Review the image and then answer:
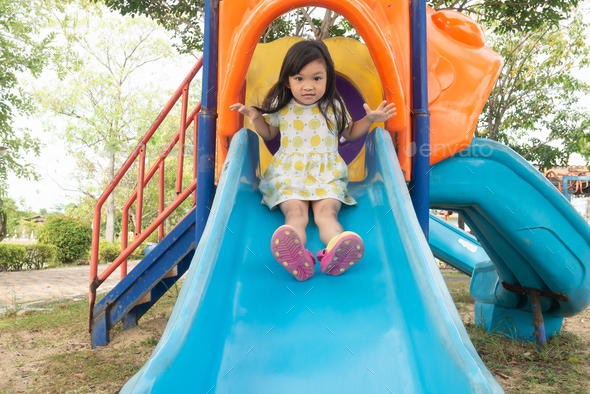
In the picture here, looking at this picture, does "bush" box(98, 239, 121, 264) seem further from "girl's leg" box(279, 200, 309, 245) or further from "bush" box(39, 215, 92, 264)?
"girl's leg" box(279, 200, 309, 245)

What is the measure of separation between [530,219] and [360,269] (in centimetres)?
179

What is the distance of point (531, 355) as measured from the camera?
315 centimetres

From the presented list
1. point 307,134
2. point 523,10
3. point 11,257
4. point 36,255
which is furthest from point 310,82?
point 36,255

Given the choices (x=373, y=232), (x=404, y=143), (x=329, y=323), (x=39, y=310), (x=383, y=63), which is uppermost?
(x=383, y=63)

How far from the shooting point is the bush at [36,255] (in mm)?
11090

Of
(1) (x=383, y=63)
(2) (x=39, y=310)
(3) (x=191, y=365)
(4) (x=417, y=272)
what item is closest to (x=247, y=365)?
(3) (x=191, y=365)

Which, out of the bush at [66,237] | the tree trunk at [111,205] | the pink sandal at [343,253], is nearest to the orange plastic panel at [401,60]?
the pink sandal at [343,253]

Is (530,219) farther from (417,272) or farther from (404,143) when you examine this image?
(417,272)

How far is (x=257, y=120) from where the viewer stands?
7.96 ft

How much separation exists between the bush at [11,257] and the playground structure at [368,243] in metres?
9.02

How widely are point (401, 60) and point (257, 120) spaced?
3.39 ft

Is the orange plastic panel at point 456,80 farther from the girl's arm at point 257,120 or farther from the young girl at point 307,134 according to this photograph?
the girl's arm at point 257,120

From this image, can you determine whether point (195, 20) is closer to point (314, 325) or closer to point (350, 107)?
point (350, 107)

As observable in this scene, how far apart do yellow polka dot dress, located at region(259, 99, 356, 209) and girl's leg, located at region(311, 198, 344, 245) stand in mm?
38
